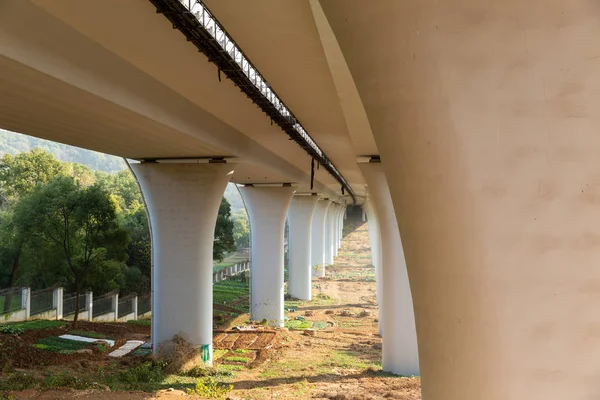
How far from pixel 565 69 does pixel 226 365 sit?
75.0ft

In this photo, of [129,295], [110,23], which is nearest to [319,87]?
[110,23]

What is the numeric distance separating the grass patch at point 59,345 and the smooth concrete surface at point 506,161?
24.4 metres

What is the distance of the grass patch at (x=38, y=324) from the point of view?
97.5ft

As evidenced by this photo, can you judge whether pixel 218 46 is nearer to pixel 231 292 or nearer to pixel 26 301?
pixel 26 301

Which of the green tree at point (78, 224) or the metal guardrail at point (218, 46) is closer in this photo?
the metal guardrail at point (218, 46)

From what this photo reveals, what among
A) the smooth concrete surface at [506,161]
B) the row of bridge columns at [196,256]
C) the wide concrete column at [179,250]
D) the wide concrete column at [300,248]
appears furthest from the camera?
the wide concrete column at [300,248]

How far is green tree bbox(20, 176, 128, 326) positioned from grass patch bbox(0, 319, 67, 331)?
A: 1113mm

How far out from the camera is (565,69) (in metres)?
4.23

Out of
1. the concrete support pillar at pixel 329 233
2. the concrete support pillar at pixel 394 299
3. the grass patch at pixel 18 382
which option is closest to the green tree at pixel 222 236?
the concrete support pillar at pixel 329 233

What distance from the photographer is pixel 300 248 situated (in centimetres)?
5125

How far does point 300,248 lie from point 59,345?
26912 mm

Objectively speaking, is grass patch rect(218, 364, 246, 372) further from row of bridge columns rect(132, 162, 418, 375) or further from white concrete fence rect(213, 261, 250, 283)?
white concrete fence rect(213, 261, 250, 283)

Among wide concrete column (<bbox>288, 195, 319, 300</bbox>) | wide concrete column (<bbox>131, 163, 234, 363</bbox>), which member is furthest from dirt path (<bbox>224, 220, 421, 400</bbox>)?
wide concrete column (<bbox>131, 163, 234, 363</bbox>)

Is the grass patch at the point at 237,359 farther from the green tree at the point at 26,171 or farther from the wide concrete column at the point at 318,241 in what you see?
the wide concrete column at the point at 318,241
